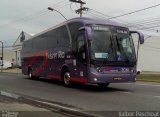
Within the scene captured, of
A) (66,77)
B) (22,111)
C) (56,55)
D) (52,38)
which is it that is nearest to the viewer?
(22,111)

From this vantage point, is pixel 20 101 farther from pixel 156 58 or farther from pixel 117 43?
pixel 156 58

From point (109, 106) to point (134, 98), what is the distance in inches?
108

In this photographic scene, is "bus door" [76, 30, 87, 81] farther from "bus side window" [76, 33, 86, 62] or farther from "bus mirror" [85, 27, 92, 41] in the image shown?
"bus mirror" [85, 27, 92, 41]

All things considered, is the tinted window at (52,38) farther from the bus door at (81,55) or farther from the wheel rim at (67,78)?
the bus door at (81,55)

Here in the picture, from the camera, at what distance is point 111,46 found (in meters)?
19.3

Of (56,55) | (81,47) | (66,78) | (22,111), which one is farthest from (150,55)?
(22,111)

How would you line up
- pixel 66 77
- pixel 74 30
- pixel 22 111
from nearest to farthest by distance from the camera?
1. pixel 22 111
2. pixel 74 30
3. pixel 66 77

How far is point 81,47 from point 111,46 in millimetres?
1533

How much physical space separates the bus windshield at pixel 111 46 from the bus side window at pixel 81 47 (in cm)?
65

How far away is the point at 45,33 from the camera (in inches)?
1081

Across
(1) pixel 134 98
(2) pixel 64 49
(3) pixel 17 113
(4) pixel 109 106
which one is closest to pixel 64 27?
(2) pixel 64 49

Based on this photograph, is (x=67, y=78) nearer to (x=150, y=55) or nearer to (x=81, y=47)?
(x=81, y=47)

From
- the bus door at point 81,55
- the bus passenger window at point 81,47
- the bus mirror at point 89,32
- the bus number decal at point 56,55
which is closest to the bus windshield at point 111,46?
the bus mirror at point 89,32

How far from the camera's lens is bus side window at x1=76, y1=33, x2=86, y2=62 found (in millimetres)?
19562
